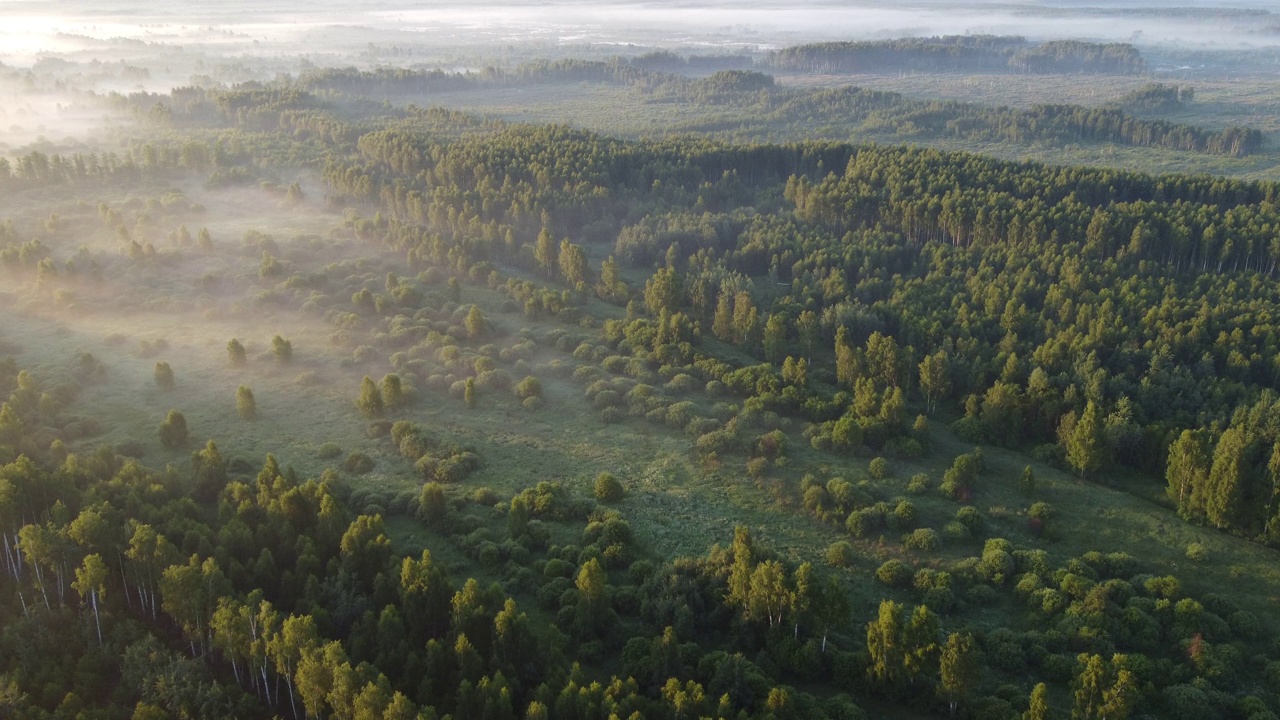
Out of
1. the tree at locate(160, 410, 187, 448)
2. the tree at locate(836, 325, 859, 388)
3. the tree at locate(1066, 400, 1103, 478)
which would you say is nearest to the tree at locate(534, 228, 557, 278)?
the tree at locate(836, 325, 859, 388)

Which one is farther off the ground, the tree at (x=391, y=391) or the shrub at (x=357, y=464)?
the tree at (x=391, y=391)

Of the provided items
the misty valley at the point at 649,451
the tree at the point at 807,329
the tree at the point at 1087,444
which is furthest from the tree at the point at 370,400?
the tree at the point at 1087,444

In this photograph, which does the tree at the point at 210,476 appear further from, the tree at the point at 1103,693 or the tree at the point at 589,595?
the tree at the point at 1103,693

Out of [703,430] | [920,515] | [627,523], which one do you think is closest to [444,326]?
[703,430]

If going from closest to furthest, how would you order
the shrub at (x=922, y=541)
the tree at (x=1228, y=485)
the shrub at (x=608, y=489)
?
the shrub at (x=922, y=541)
the tree at (x=1228, y=485)
the shrub at (x=608, y=489)

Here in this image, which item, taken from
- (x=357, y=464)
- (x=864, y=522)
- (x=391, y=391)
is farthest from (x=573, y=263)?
(x=864, y=522)

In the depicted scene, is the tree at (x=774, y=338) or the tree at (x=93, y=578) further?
the tree at (x=774, y=338)
